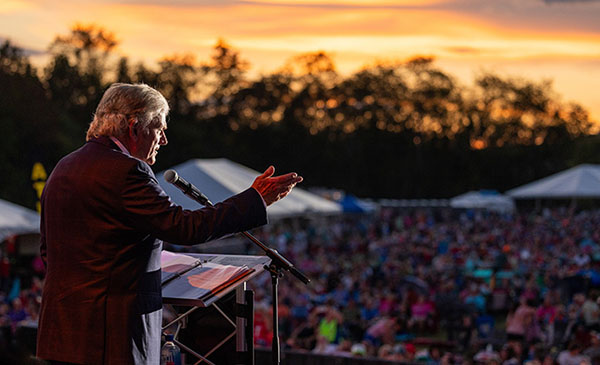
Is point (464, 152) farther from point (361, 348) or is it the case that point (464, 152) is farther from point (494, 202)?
point (361, 348)

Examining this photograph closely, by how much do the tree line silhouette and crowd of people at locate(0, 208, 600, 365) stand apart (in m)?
29.9

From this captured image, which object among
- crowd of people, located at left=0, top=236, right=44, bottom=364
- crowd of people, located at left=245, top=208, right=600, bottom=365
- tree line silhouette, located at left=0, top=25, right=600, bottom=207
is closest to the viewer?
crowd of people, located at left=0, top=236, right=44, bottom=364

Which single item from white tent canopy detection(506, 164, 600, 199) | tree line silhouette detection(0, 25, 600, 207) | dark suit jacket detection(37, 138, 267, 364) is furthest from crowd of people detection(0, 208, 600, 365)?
tree line silhouette detection(0, 25, 600, 207)

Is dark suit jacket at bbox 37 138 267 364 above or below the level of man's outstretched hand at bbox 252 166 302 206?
below

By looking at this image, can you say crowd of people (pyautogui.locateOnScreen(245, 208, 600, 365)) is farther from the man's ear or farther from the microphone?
the man's ear

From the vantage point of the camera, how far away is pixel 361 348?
959 cm

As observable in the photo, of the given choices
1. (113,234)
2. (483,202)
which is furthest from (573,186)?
(483,202)

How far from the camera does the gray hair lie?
8.34 feet

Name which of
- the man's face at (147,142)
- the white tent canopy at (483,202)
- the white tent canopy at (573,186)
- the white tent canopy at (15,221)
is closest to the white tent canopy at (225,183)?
the white tent canopy at (15,221)

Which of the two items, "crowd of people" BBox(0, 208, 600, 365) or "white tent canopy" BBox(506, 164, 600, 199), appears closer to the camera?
"crowd of people" BBox(0, 208, 600, 365)

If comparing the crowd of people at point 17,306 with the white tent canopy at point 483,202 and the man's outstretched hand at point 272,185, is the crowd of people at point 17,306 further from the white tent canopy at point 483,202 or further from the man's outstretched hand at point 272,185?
the white tent canopy at point 483,202

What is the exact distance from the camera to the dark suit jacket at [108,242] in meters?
2.42

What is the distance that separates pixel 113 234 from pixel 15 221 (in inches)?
466

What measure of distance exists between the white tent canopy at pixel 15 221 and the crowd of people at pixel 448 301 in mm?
3822
